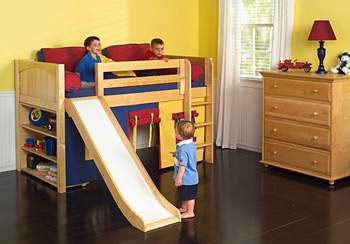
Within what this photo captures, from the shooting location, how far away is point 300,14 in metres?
5.02

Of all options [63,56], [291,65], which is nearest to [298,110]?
[291,65]

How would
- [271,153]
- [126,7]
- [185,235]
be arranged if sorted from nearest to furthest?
1. [185,235]
2. [271,153]
3. [126,7]

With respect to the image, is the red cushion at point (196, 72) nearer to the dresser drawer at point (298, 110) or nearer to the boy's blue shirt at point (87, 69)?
the dresser drawer at point (298, 110)

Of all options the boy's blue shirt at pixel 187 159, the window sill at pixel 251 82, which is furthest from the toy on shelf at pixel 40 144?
the window sill at pixel 251 82

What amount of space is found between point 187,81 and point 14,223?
219cm

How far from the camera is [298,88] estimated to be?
4.52 meters

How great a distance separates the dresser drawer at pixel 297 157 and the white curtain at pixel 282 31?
0.96 m

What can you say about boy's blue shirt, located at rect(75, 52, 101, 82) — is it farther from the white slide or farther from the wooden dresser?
the wooden dresser

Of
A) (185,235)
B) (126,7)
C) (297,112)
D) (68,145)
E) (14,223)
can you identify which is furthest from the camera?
(126,7)

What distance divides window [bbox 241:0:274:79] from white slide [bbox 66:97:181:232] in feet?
7.10

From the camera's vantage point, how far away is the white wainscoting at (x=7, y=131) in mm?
4727

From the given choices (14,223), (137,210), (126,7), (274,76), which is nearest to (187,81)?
(274,76)

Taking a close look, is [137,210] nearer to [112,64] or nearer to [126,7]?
[112,64]

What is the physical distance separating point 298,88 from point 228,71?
1313 mm
